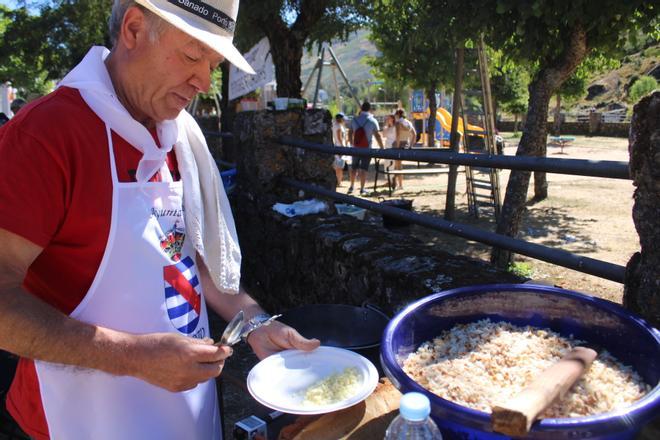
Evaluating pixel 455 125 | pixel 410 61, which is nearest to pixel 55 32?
pixel 410 61

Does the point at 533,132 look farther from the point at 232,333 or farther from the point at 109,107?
the point at 109,107

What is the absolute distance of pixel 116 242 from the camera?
54.2 inches

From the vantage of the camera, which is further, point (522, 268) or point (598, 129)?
point (598, 129)

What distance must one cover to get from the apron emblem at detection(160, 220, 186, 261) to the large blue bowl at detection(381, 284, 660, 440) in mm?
671

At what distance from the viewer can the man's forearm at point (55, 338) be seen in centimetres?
118

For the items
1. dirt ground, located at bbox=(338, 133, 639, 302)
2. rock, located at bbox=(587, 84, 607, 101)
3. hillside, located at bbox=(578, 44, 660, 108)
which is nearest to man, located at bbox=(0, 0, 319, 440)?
dirt ground, located at bbox=(338, 133, 639, 302)

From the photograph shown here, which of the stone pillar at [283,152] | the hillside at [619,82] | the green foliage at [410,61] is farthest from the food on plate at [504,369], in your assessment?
the hillside at [619,82]

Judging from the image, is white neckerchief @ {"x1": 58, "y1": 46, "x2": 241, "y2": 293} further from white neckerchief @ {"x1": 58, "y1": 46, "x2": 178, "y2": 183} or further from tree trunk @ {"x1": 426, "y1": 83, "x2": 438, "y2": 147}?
tree trunk @ {"x1": 426, "y1": 83, "x2": 438, "y2": 147}

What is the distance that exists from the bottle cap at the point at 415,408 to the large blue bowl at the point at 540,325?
6cm

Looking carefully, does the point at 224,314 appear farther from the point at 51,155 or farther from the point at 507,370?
the point at 507,370

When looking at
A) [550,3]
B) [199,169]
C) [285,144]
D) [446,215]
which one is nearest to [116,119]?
[199,169]

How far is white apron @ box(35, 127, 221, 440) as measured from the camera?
4.56 ft

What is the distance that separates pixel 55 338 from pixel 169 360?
0.84 feet

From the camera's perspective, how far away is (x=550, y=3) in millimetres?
4754
